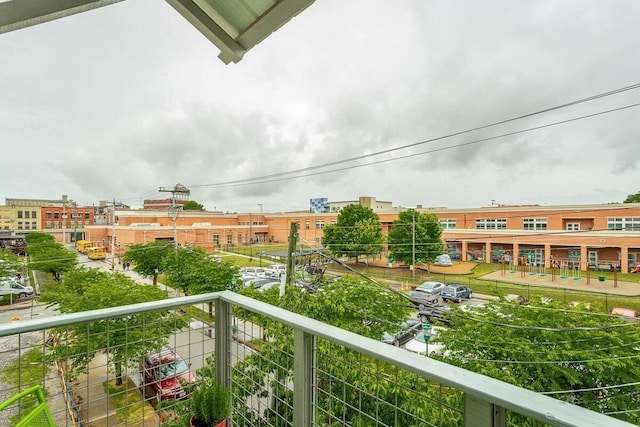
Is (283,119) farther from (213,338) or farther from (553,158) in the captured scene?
(213,338)

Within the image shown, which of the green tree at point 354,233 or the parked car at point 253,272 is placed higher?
the green tree at point 354,233

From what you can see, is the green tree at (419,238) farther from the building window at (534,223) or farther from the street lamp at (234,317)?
the street lamp at (234,317)

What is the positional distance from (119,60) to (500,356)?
7.34 m

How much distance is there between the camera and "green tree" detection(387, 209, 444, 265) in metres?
13.5

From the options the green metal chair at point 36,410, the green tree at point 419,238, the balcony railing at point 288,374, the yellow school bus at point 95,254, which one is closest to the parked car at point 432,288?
the green tree at point 419,238

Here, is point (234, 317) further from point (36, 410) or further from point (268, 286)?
point (268, 286)

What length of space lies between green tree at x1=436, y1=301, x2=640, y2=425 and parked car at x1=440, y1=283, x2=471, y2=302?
536cm

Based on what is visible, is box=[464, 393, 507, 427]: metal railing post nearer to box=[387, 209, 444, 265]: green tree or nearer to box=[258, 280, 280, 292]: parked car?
box=[258, 280, 280, 292]: parked car

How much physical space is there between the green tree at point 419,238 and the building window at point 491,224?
447 cm

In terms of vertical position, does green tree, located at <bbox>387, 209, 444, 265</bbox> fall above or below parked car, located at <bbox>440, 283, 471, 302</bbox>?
above

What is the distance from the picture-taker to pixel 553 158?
39.5ft

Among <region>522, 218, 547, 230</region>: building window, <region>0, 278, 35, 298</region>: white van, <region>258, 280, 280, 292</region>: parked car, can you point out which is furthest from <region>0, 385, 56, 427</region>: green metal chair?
<region>522, 218, 547, 230</region>: building window

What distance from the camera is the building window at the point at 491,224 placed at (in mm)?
16188

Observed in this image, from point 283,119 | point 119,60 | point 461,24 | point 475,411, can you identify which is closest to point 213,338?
point 475,411
